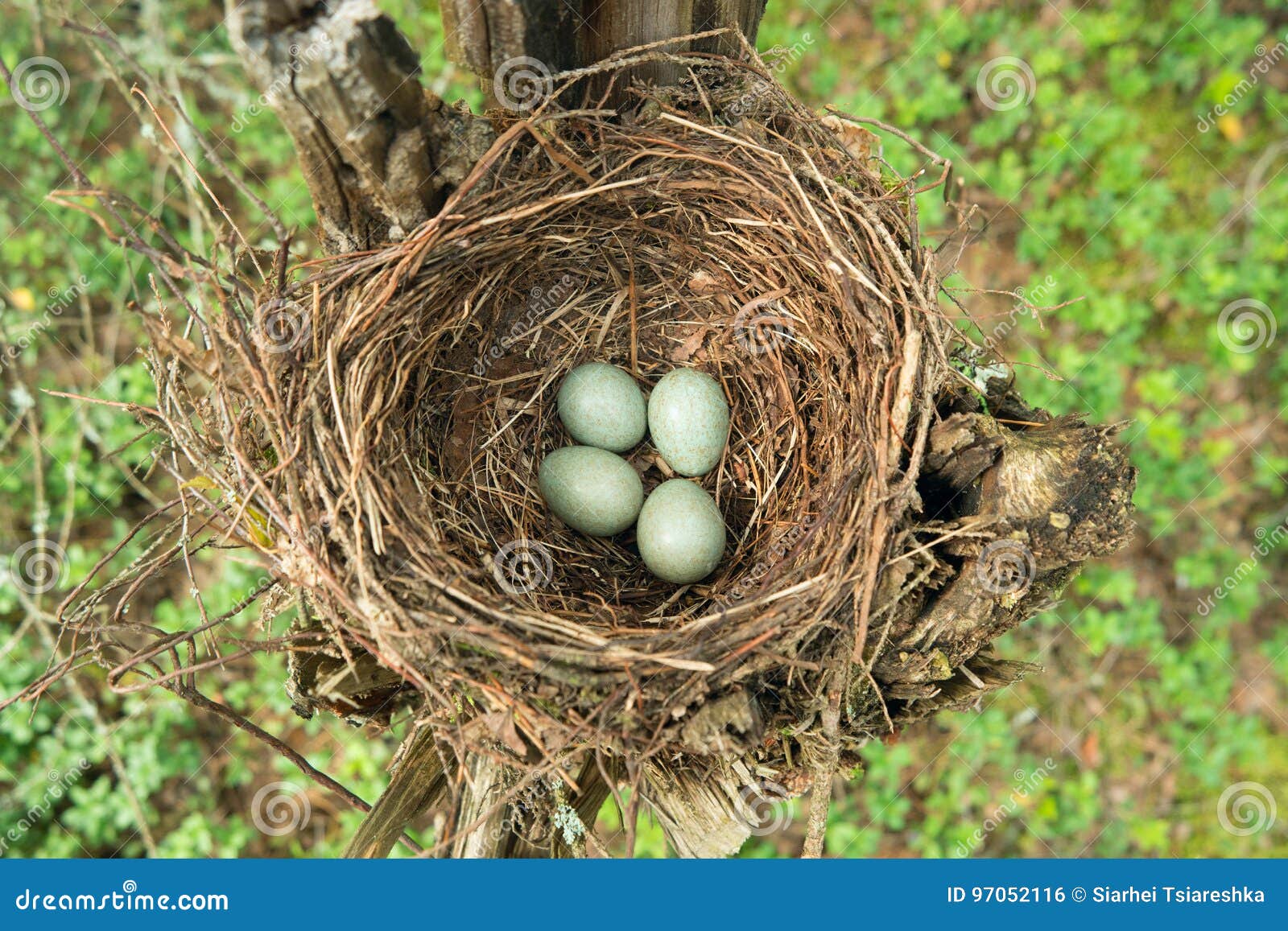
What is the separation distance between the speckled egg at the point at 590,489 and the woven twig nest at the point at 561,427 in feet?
0.23

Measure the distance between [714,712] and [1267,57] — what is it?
364cm

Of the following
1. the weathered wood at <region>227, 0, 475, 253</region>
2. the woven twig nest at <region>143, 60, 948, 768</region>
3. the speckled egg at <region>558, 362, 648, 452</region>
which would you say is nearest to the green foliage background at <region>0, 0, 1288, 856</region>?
the woven twig nest at <region>143, 60, 948, 768</region>

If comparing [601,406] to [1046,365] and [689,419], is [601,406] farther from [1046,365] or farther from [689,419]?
[1046,365]

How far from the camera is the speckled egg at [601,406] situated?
247 cm

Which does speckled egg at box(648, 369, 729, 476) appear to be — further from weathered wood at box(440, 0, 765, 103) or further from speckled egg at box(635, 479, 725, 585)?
weathered wood at box(440, 0, 765, 103)

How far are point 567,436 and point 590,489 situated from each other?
0.89ft

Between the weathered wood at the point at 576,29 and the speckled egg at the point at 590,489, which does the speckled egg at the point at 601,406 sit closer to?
the speckled egg at the point at 590,489

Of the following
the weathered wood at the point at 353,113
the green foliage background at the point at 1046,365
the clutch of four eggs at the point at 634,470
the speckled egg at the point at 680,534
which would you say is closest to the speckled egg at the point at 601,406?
the clutch of four eggs at the point at 634,470

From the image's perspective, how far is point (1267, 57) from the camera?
360cm

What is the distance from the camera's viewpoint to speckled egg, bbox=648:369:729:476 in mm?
2434

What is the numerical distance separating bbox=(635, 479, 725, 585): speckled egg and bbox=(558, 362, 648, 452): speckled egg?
0.74 feet
